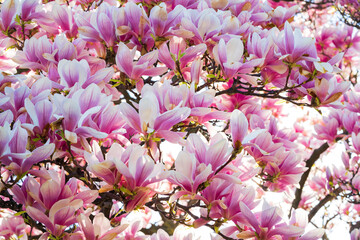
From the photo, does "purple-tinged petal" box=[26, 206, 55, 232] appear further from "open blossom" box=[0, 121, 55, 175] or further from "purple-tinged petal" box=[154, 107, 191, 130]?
"purple-tinged petal" box=[154, 107, 191, 130]

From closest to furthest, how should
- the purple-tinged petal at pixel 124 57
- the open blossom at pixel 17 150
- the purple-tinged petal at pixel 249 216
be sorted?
the open blossom at pixel 17 150 → the purple-tinged petal at pixel 249 216 → the purple-tinged petal at pixel 124 57

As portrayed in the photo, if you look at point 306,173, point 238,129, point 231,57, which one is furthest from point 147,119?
point 306,173

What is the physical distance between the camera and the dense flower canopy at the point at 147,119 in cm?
127

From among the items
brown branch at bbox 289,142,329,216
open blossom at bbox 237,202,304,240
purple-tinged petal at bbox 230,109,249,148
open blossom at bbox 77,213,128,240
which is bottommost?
brown branch at bbox 289,142,329,216

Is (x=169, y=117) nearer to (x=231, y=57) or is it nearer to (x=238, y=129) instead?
(x=238, y=129)

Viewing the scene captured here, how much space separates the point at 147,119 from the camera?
130 centimetres

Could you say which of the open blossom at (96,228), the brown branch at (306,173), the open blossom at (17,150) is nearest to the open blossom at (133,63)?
the open blossom at (17,150)

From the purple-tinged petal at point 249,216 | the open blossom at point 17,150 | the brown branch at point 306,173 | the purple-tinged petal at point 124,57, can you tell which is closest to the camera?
the open blossom at point 17,150

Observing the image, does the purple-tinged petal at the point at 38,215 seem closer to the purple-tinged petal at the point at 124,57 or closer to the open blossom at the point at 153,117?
the open blossom at the point at 153,117

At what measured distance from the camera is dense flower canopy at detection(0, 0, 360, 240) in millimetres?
1267

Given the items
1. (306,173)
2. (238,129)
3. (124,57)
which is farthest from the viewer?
(306,173)

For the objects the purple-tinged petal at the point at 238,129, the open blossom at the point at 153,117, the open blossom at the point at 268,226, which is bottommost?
the open blossom at the point at 268,226

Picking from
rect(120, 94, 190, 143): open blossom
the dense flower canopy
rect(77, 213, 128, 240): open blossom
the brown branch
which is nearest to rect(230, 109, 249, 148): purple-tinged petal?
the dense flower canopy

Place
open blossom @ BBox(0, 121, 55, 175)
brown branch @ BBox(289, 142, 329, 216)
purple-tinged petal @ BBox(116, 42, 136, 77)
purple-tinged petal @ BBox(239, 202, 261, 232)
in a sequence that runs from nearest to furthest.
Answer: open blossom @ BBox(0, 121, 55, 175) < purple-tinged petal @ BBox(239, 202, 261, 232) < purple-tinged petal @ BBox(116, 42, 136, 77) < brown branch @ BBox(289, 142, 329, 216)
